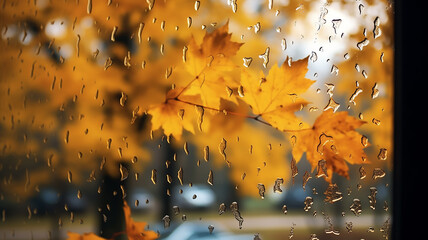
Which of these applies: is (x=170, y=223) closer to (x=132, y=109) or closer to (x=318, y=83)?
(x=132, y=109)

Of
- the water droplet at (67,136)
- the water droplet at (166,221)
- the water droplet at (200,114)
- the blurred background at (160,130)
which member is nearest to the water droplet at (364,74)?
the blurred background at (160,130)

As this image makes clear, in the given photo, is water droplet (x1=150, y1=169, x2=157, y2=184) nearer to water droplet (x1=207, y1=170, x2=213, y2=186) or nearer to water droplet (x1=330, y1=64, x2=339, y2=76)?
water droplet (x1=207, y1=170, x2=213, y2=186)

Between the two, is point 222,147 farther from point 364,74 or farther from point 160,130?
point 364,74

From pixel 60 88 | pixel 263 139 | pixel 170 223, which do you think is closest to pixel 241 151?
pixel 263 139

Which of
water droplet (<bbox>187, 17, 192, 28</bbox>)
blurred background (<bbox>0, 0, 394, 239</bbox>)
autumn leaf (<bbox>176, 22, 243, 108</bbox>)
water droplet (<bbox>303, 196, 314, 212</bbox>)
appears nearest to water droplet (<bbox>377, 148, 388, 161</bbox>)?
blurred background (<bbox>0, 0, 394, 239</bbox>)

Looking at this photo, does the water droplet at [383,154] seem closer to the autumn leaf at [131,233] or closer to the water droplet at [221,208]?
the water droplet at [221,208]

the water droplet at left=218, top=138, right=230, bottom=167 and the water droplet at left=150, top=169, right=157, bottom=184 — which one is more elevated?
the water droplet at left=218, top=138, right=230, bottom=167
